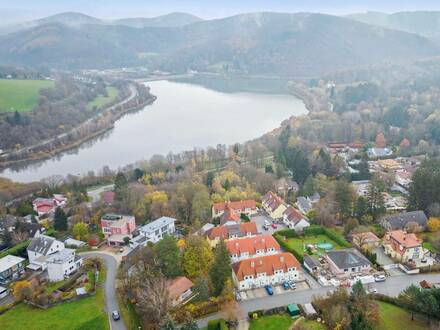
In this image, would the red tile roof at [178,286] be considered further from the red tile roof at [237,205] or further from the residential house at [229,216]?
the red tile roof at [237,205]

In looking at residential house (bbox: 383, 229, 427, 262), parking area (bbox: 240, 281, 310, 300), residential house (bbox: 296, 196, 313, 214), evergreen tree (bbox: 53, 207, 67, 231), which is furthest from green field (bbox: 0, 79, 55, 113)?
residential house (bbox: 383, 229, 427, 262)

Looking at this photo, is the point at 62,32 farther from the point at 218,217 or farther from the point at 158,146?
the point at 218,217

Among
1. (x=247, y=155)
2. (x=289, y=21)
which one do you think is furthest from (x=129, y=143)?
(x=289, y=21)

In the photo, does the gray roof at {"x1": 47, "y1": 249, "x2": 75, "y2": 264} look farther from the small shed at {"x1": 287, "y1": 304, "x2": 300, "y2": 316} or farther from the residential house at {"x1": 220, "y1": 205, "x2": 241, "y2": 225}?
the small shed at {"x1": 287, "y1": 304, "x2": 300, "y2": 316}

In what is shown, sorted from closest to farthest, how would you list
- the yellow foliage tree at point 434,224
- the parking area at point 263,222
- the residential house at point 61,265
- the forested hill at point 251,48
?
the residential house at point 61,265, the yellow foliage tree at point 434,224, the parking area at point 263,222, the forested hill at point 251,48

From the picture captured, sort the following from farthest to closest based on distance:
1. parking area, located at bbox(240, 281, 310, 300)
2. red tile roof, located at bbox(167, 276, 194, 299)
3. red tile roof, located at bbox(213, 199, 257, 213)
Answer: red tile roof, located at bbox(213, 199, 257, 213) → parking area, located at bbox(240, 281, 310, 300) → red tile roof, located at bbox(167, 276, 194, 299)

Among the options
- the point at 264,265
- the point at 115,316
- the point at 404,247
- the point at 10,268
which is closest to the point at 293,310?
the point at 264,265

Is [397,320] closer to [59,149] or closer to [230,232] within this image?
[230,232]

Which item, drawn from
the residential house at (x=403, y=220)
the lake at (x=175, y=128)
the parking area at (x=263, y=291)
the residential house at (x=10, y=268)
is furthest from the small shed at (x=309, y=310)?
the lake at (x=175, y=128)
